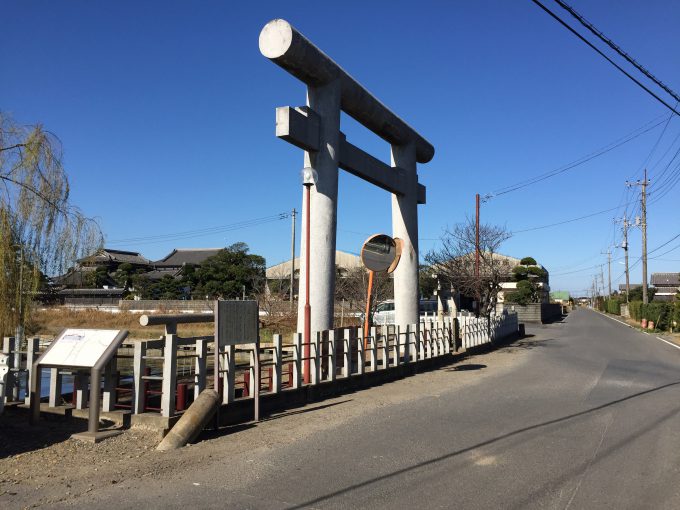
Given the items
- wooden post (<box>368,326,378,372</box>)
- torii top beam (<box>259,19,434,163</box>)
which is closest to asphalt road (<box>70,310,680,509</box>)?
wooden post (<box>368,326,378,372</box>)

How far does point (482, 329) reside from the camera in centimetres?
2206

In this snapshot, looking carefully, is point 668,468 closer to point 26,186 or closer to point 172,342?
point 172,342

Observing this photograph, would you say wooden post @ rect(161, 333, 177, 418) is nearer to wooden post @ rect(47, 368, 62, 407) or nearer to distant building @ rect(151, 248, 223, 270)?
wooden post @ rect(47, 368, 62, 407)

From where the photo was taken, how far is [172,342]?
7066 millimetres

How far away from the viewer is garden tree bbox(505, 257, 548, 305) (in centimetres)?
5062

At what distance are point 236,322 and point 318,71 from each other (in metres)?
5.84

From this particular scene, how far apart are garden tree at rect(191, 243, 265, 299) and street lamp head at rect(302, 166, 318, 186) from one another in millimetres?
33571

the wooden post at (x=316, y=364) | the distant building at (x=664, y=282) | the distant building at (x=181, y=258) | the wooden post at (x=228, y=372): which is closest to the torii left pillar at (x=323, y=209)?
the wooden post at (x=316, y=364)

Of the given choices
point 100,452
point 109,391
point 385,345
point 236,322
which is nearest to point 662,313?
point 385,345

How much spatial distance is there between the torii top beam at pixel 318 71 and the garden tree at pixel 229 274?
3060 centimetres

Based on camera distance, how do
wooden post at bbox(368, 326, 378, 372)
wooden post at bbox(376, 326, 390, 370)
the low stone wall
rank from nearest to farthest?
wooden post at bbox(368, 326, 378, 372)
wooden post at bbox(376, 326, 390, 370)
the low stone wall

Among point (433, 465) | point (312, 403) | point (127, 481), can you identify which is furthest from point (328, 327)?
point (127, 481)

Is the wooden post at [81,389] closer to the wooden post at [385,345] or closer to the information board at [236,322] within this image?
the information board at [236,322]

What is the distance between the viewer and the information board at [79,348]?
6918mm
